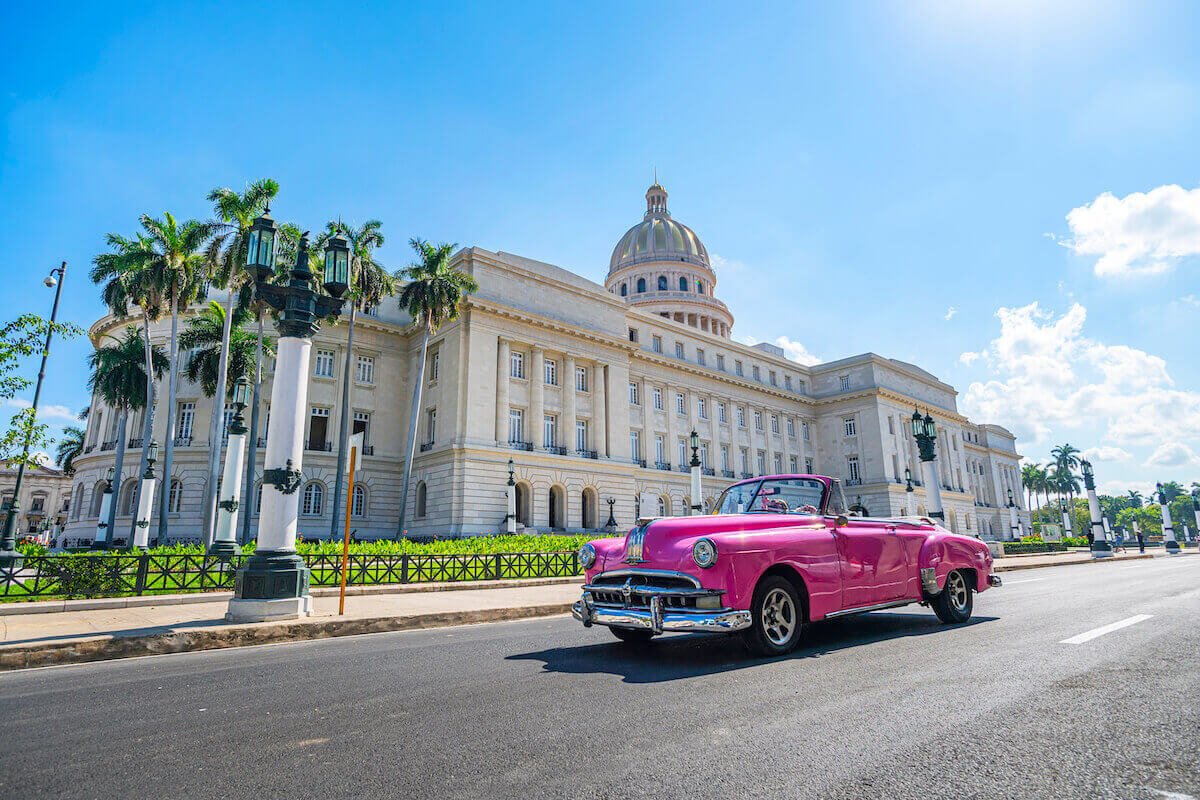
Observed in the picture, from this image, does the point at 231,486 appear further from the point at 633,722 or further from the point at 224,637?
the point at 633,722

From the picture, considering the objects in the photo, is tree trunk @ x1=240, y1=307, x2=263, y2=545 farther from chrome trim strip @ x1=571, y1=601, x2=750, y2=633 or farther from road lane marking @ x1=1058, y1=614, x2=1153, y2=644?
road lane marking @ x1=1058, y1=614, x2=1153, y2=644

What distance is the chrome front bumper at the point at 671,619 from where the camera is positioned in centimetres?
558

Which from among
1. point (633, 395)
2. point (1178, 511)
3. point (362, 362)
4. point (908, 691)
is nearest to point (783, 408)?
point (633, 395)

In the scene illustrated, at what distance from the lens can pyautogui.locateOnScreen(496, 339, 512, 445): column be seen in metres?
36.7

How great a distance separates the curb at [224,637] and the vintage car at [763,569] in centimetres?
385

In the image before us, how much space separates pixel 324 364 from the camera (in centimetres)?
3897

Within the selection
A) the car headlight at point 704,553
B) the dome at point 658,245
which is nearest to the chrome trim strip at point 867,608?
the car headlight at point 704,553

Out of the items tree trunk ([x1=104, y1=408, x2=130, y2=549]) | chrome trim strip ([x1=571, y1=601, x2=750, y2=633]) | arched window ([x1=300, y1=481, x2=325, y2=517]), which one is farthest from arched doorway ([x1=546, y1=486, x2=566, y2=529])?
chrome trim strip ([x1=571, y1=601, x2=750, y2=633])

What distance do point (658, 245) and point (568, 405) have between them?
3920cm

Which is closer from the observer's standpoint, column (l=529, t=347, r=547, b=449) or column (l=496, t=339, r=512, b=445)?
column (l=496, t=339, r=512, b=445)

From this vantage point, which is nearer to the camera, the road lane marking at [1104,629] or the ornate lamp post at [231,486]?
the road lane marking at [1104,629]

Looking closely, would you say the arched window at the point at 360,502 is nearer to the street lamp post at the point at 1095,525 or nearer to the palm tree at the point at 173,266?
the palm tree at the point at 173,266

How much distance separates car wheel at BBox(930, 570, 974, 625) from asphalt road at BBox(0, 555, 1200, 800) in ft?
3.43

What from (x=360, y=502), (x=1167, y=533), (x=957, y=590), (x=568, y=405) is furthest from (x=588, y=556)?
(x=1167, y=533)
